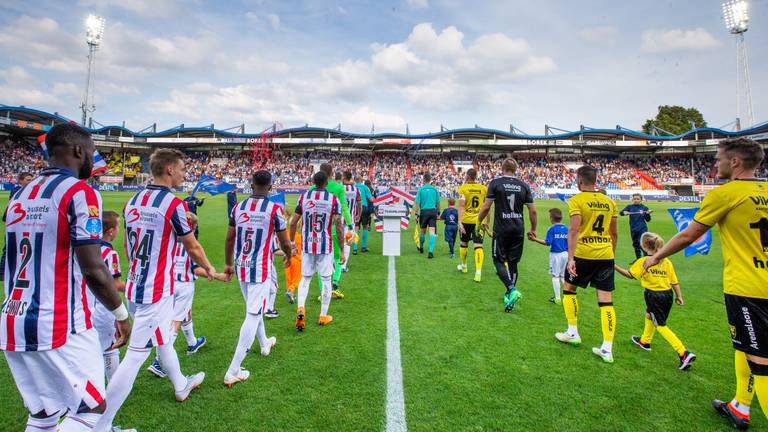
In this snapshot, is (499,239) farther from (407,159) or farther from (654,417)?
(407,159)

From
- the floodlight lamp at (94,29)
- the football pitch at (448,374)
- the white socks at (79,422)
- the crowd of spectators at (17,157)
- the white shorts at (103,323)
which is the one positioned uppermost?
the floodlight lamp at (94,29)

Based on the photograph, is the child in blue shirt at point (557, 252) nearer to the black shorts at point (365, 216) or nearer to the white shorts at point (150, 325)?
the white shorts at point (150, 325)

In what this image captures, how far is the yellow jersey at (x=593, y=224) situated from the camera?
4.28 metres

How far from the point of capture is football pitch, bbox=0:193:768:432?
3049 mm

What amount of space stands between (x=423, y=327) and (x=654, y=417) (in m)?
2.66

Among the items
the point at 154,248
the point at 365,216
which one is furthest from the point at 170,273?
the point at 365,216

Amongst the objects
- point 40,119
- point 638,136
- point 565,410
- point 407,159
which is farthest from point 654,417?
point 40,119

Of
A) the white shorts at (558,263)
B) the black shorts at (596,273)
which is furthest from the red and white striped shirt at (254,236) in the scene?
the white shorts at (558,263)

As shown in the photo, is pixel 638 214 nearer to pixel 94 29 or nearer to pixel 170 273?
pixel 170 273

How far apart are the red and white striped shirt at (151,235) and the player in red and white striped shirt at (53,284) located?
2.69ft

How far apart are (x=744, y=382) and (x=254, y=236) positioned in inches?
180

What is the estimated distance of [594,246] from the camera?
432 cm

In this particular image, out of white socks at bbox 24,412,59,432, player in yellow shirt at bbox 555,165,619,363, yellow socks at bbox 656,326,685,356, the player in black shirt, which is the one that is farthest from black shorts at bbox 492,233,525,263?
white socks at bbox 24,412,59,432

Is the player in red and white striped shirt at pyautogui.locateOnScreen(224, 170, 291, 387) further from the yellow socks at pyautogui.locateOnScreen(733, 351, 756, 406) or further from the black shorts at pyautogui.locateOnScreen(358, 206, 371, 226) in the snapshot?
the black shorts at pyautogui.locateOnScreen(358, 206, 371, 226)
